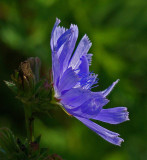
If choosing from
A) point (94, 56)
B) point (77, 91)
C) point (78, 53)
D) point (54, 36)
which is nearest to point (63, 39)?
point (54, 36)

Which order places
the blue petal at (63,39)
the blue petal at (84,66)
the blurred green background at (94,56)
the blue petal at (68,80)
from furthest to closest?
1. the blurred green background at (94,56)
2. the blue petal at (84,66)
3. the blue petal at (63,39)
4. the blue petal at (68,80)

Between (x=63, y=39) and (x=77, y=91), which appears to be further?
(x=63, y=39)

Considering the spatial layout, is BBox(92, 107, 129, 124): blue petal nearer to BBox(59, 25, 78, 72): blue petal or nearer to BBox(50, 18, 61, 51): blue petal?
BBox(59, 25, 78, 72): blue petal

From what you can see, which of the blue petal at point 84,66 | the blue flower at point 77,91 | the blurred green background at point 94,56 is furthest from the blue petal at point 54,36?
the blurred green background at point 94,56

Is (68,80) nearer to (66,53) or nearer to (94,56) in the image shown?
(66,53)

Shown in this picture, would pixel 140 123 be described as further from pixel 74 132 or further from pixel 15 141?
pixel 15 141

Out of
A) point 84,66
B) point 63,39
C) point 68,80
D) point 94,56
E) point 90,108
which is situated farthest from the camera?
point 94,56

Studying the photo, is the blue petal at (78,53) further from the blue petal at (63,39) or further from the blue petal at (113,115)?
the blue petal at (113,115)

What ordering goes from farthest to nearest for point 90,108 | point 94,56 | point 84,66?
point 94,56
point 84,66
point 90,108
